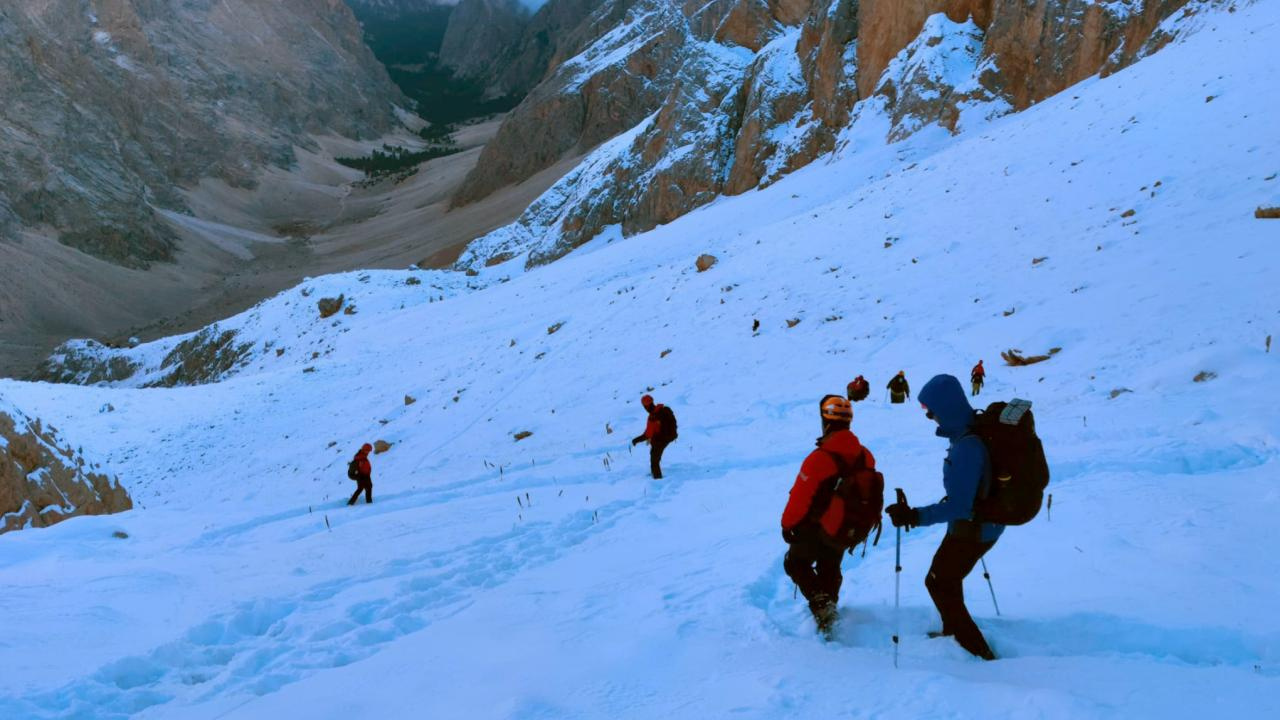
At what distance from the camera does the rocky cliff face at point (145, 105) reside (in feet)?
253

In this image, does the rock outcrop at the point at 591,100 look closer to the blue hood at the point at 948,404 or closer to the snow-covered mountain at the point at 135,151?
the snow-covered mountain at the point at 135,151

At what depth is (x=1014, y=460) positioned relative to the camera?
3.53 metres

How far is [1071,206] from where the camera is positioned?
51.1 ft

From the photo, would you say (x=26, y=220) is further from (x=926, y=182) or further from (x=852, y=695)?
(x=852, y=695)

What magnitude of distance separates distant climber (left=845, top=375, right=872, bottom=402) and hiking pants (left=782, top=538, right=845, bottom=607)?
283 inches

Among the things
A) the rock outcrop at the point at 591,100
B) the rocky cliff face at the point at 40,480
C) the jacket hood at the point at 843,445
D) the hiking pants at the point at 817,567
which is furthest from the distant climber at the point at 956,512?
the rock outcrop at the point at 591,100

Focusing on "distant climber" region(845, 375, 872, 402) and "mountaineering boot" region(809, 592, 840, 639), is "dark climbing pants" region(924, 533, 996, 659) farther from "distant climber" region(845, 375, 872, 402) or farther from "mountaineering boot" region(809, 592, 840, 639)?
"distant climber" region(845, 375, 872, 402)

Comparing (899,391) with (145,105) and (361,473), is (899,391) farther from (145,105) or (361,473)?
(145,105)

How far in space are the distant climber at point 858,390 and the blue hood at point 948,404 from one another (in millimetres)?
7773

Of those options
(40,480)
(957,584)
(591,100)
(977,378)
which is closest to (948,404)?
(957,584)

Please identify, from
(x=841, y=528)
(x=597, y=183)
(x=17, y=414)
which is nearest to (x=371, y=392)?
(x=17, y=414)

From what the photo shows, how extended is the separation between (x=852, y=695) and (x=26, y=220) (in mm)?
A: 92118

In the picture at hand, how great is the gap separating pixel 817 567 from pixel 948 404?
51.1 inches

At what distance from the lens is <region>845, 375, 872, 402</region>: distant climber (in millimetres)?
11344
